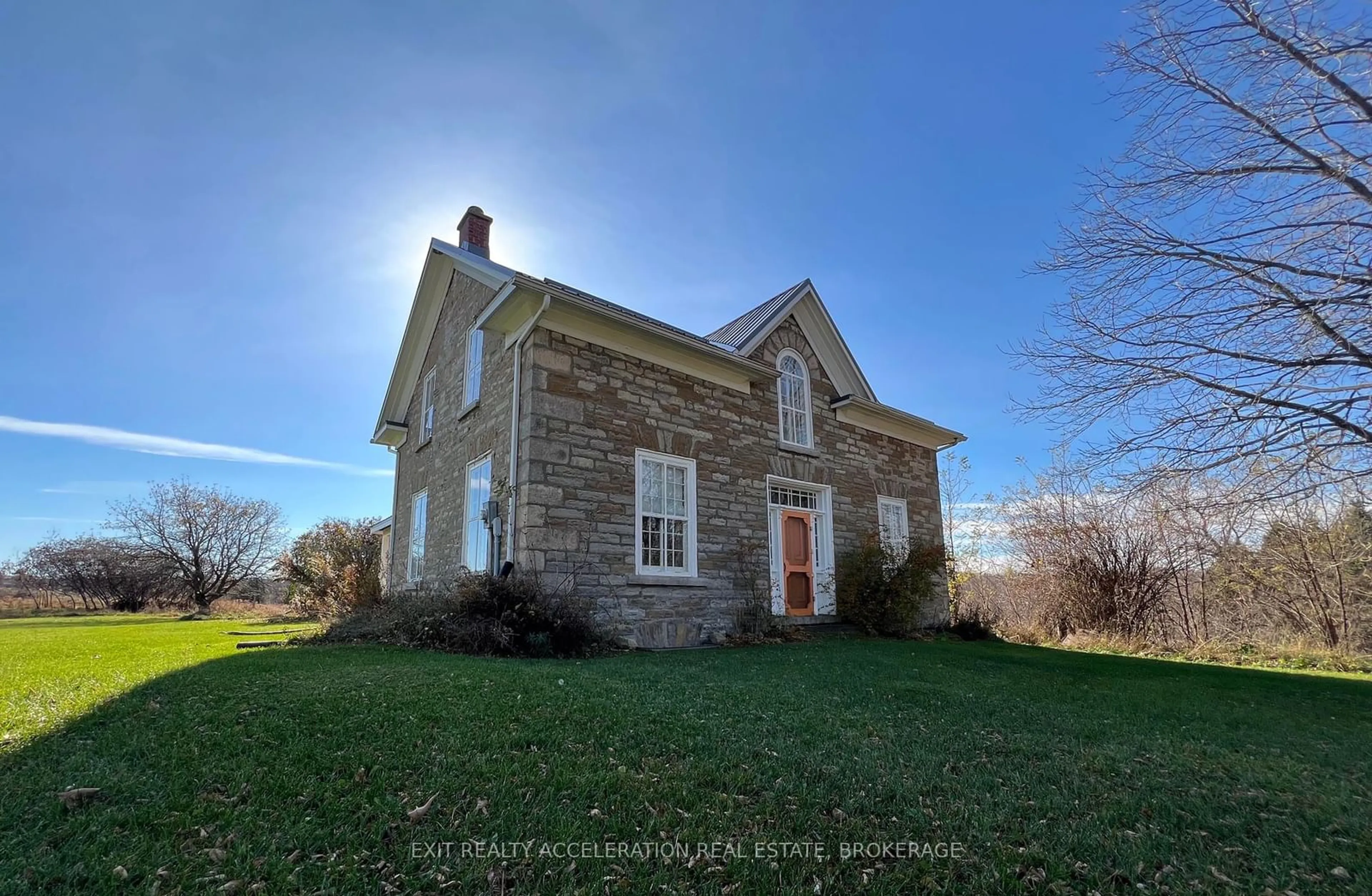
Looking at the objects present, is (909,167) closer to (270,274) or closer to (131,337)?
(270,274)

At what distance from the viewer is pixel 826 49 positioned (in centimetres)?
895

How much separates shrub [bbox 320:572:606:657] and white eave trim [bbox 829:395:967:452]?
738 cm

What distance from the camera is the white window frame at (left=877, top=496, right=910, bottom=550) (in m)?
13.2

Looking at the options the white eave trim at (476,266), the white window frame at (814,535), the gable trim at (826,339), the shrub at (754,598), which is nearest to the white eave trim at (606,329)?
the white eave trim at (476,266)

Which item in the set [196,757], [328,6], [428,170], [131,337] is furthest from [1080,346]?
[131,337]

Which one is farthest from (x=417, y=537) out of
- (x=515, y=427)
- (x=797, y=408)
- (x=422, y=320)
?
(x=797, y=408)

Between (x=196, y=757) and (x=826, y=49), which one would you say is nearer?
(x=196, y=757)

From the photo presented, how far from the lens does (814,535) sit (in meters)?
12.2

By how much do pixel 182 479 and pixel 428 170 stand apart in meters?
27.5

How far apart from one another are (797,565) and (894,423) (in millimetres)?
4595

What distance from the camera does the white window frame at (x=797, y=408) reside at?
1184cm

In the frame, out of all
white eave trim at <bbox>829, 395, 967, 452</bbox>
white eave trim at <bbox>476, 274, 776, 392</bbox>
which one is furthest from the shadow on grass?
white eave trim at <bbox>476, 274, 776, 392</bbox>

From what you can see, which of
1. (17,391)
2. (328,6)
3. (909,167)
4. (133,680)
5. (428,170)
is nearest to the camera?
(133,680)

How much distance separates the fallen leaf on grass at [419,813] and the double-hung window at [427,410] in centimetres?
1147
